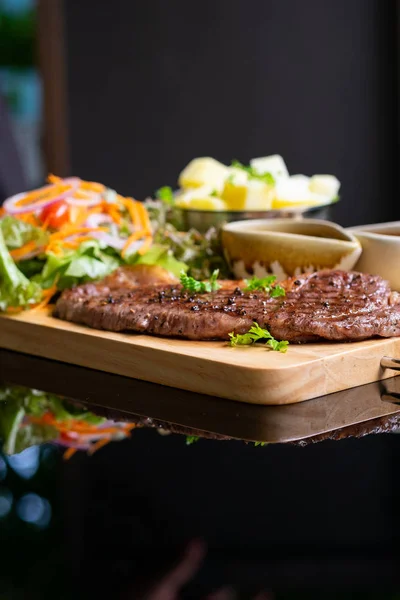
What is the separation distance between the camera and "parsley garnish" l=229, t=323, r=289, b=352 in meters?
2.11

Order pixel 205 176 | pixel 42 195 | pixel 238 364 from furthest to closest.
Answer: pixel 205 176, pixel 42 195, pixel 238 364

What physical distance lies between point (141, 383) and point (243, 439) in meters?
0.49

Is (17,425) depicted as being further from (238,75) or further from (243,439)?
(238,75)

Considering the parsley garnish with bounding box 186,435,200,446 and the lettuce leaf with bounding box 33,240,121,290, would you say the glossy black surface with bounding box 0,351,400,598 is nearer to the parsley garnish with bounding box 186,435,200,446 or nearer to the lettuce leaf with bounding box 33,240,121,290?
the parsley garnish with bounding box 186,435,200,446

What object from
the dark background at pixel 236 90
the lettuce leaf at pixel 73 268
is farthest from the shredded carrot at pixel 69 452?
the dark background at pixel 236 90

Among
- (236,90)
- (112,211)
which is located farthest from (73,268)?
(236,90)

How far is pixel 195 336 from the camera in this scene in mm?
2236

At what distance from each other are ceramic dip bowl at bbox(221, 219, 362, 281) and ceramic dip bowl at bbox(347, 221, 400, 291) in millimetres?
23

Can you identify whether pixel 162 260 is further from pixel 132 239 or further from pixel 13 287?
pixel 13 287

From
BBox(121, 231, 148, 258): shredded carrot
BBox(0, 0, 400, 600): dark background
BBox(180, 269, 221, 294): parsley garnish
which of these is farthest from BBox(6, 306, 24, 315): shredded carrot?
BBox(0, 0, 400, 600): dark background

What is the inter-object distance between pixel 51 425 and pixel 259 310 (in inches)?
21.4

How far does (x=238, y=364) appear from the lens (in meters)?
2.01

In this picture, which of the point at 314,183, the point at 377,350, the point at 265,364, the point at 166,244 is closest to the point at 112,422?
the point at 265,364

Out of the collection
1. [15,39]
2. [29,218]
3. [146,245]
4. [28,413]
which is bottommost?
[28,413]
